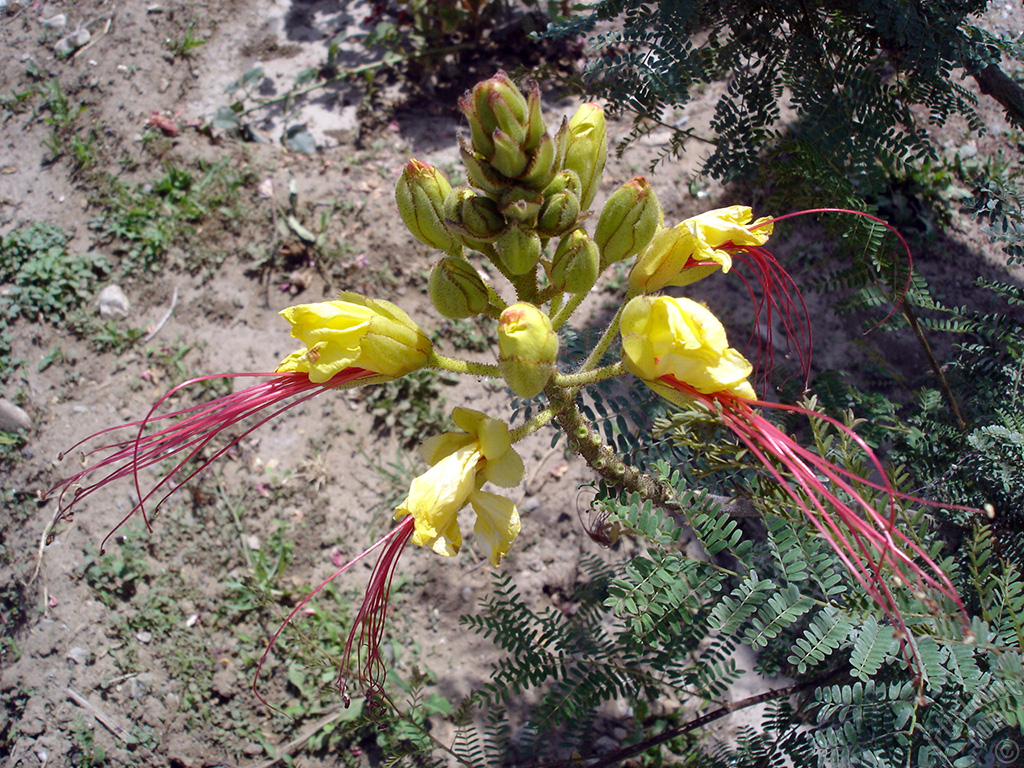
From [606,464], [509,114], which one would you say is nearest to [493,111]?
[509,114]

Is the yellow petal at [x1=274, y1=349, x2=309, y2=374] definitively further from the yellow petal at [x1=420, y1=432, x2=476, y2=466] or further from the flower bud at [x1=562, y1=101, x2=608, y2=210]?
the flower bud at [x1=562, y1=101, x2=608, y2=210]

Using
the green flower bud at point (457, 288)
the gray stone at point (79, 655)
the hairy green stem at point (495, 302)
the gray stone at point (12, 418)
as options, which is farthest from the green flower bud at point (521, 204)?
the gray stone at point (12, 418)

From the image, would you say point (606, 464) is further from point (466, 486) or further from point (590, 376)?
point (466, 486)

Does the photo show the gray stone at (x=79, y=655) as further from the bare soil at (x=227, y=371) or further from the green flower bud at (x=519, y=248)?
the green flower bud at (x=519, y=248)

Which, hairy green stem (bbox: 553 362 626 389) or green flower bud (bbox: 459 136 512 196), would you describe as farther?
hairy green stem (bbox: 553 362 626 389)

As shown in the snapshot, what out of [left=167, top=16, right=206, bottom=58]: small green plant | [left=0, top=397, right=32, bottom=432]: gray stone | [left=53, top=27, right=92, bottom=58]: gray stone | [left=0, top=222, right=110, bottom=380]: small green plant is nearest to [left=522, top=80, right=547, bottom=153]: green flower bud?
[left=0, top=397, right=32, bottom=432]: gray stone

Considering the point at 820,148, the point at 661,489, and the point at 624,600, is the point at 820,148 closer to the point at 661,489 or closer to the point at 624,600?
the point at 661,489
